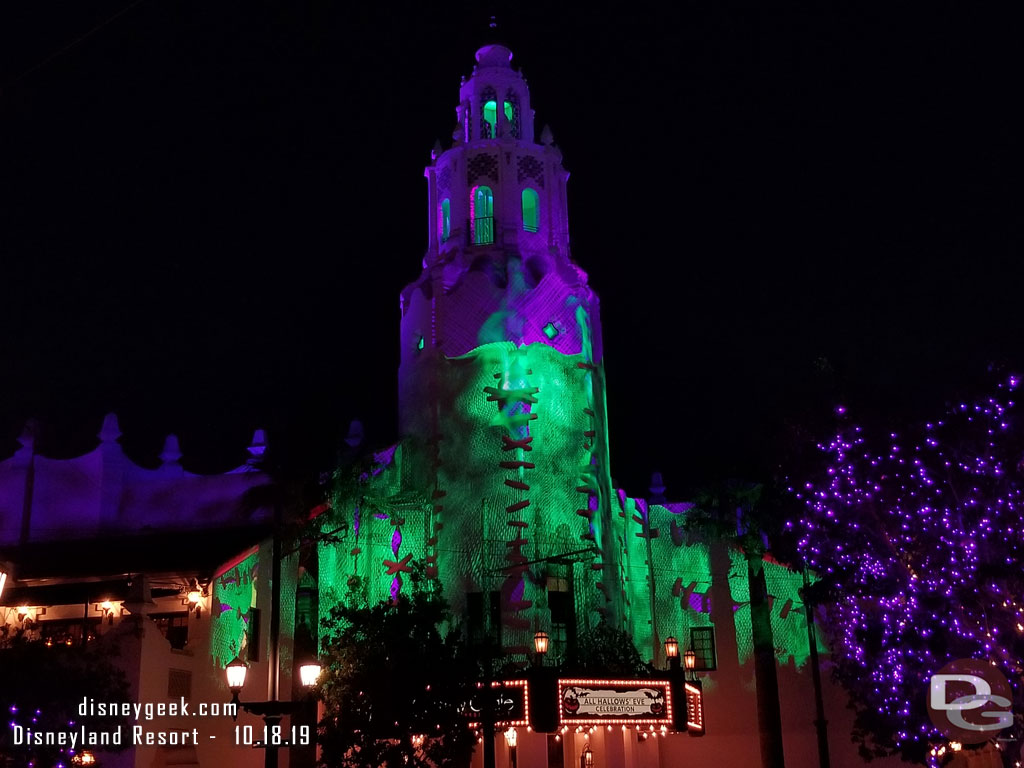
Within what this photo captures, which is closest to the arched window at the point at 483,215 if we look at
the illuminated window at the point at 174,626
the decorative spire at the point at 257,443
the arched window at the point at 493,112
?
the arched window at the point at 493,112

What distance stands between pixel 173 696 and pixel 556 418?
17291 mm

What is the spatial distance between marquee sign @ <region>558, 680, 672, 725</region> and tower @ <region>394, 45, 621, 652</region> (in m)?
7.26

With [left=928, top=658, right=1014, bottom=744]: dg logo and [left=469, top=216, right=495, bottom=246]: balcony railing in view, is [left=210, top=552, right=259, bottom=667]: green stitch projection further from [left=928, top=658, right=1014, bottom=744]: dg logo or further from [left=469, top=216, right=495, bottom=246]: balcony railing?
[left=928, top=658, right=1014, bottom=744]: dg logo

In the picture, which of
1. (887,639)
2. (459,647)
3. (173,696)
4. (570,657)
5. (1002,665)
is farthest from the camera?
(570,657)

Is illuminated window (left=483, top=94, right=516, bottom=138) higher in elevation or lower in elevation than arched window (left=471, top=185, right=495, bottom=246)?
higher

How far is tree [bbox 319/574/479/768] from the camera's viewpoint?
89.4ft

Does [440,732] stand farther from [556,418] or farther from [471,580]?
[556,418]

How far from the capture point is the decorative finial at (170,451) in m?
Answer: 45.3

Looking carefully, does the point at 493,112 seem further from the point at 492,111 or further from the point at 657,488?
the point at 657,488

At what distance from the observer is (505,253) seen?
1791 inches

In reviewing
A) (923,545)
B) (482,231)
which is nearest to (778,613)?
(482,231)

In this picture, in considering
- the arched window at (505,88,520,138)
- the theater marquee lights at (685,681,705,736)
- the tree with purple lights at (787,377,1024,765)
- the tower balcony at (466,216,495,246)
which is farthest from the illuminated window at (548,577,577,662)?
the arched window at (505,88,520,138)

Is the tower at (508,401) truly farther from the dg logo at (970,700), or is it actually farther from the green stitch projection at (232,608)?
the dg logo at (970,700)

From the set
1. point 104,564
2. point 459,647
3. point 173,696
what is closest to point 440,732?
point 459,647
